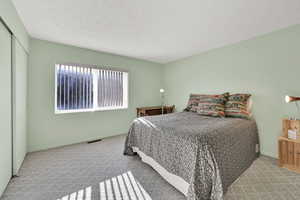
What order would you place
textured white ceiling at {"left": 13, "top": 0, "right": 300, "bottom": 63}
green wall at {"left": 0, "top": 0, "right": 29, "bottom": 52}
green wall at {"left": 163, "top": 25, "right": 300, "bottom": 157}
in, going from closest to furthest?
green wall at {"left": 0, "top": 0, "right": 29, "bottom": 52} → textured white ceiling at {"left": 13, "top": 0, "right": 300, "bottom": 63} → green wall at {"left": 163, "top": 25, "right": 300, "bottom": 157}

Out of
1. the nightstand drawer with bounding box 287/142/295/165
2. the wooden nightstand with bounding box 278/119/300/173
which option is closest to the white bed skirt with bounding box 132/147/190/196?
the wooden nightstand with bounding box 278/119/300/173

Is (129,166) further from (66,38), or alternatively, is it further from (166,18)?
(66,38)

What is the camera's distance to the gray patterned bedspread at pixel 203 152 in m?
1.30

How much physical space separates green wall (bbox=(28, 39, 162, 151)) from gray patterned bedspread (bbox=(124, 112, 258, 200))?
64.2 inches

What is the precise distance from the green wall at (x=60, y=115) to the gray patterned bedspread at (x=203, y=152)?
1.63 m

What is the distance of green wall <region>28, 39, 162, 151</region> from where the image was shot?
2.62 meters

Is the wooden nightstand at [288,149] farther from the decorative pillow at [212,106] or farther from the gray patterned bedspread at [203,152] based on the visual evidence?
the decorative pillow at [212,106]

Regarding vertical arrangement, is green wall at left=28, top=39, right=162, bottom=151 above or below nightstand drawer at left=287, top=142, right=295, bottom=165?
above

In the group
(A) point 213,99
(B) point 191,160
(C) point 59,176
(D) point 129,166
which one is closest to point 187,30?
(A) point 213,99

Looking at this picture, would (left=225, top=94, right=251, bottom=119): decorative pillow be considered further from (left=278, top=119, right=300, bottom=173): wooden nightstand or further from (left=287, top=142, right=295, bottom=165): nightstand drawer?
(left=287, top=142, right=295, bottom=165): nightstand drawer

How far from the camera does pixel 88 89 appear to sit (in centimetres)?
327

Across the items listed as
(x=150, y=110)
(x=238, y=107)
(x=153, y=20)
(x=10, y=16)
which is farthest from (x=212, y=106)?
(x=10, y=16)

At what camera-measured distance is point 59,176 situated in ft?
6.05

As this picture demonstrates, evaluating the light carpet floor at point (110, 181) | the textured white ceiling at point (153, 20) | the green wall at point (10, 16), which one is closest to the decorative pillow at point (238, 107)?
the light carpet floor at point (110, 181)
